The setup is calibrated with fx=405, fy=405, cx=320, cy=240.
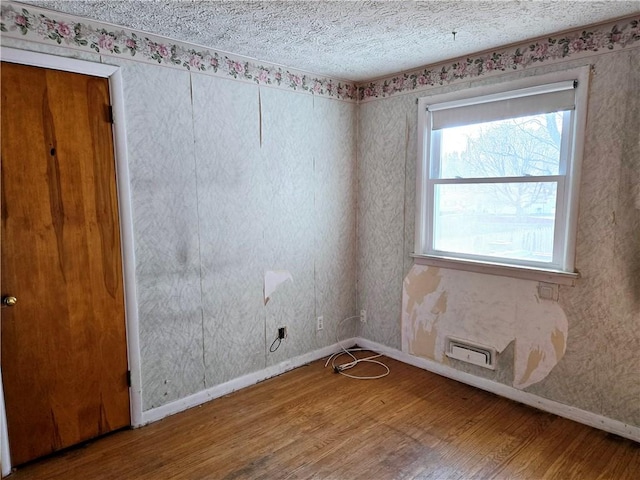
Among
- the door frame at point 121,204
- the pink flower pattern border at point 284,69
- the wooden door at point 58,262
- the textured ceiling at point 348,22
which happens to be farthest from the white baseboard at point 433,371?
the textured ceiling at point 348,22

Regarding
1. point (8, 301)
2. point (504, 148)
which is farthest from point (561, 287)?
point (8, 301)

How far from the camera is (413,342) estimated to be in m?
3.46

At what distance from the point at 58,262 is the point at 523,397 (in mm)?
3084

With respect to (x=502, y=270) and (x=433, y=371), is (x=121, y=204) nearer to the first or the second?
(x=502, y=270)

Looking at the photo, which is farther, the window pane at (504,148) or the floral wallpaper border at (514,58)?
the window pane at (504,148)

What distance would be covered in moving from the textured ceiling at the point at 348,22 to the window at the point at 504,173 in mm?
375

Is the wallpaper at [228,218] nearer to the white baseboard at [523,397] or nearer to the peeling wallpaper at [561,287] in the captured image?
the peeling wallpaper at [561,287]

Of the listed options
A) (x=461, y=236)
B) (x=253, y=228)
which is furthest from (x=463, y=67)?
(x=253, y=228)

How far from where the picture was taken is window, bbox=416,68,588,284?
2.55 metres

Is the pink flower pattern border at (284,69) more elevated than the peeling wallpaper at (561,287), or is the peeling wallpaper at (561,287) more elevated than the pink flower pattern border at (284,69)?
the pink flower pattern border at (284,69)

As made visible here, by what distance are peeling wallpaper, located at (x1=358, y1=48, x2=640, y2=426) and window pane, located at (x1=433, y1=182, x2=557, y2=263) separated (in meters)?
0.20

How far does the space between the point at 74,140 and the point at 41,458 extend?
5.84ft

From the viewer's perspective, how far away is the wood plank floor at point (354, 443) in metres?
2.17

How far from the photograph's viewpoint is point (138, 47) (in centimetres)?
242
